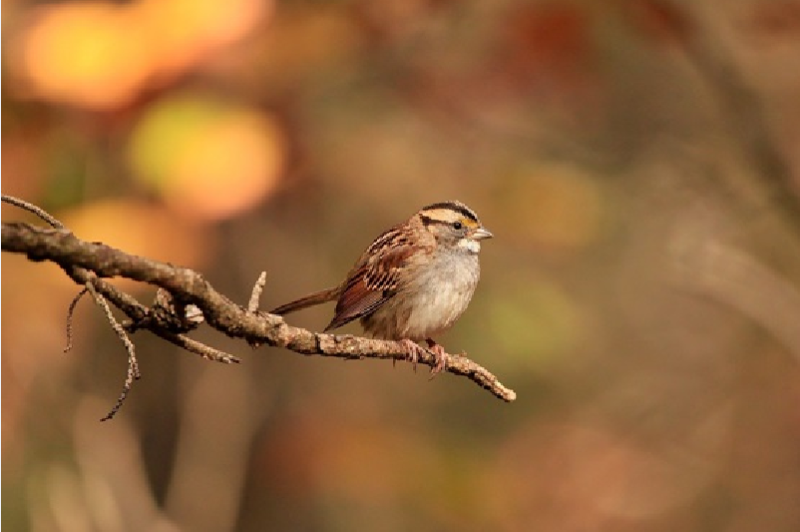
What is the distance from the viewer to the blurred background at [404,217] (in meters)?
7.34

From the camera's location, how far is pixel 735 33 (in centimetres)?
768

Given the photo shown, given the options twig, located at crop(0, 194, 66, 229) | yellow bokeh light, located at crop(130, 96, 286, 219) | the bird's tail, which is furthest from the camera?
Answer: yellow bokeh light, located at crop(130, 96, 286, 219)

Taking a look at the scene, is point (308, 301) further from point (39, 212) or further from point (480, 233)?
point (39, 212)

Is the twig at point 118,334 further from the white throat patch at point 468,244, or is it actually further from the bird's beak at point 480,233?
the white throat patch at point 468,244

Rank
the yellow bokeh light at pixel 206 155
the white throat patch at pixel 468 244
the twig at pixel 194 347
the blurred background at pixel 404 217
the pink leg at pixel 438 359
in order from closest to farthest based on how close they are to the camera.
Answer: the twig at pixel 194 347, the pink leg at pixel 438 359, the white throat patch at pixel 468 244, the yellow bokeh light at pixel 206 155, the blurred background at pixel 404 217

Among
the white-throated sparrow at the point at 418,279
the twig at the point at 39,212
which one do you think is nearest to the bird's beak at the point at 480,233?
the white-throated sparrow at the point at 418,279

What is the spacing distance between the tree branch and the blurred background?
4.08 meters

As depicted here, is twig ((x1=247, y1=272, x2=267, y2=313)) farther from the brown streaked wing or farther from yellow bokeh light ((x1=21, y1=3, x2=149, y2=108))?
yellow bokeh light ((x1=21, y1=3, x2=149, y2=108))

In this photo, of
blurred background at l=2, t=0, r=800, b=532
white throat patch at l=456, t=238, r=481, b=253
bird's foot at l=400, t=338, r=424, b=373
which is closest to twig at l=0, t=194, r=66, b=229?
bird's foot at l=400, t=338, r=424, b=373

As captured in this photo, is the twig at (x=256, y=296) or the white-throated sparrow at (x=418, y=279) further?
the white-throated sparrow at (x=418, y=279)

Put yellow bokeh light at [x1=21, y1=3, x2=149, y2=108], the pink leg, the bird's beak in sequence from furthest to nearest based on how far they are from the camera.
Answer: yellow bokeh light at [x1=21, y1=3, x2=149, y2=108] → the bird's beak → the pink leg

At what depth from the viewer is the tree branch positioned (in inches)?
74.0

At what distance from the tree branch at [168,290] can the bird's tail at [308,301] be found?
0.51m

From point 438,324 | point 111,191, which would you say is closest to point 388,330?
point 438,324
